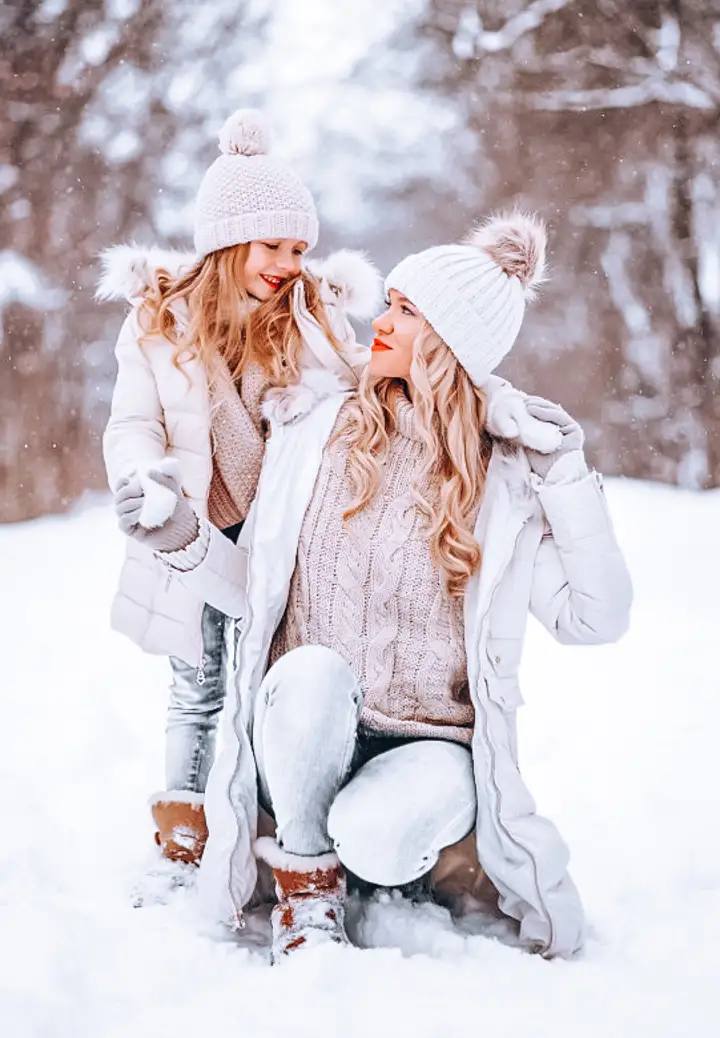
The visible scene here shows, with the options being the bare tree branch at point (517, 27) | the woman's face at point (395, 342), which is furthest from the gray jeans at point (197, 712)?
the bare tree branch at point (517, 27)

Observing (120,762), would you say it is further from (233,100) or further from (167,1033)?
(233,100)

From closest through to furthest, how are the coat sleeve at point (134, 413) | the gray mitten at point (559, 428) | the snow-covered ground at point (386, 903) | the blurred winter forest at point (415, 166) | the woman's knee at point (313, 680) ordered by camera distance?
the snow-covered ground at point (386, 903)
the woman's knee at point (313, 680)
the gray mitten at point (559, 428)
the coat sleeve at point (134, 413)
the blurred winter forest at point (415, 166)

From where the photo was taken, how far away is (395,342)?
1.30 m

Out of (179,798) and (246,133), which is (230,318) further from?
(179,798)

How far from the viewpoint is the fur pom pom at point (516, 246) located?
1.33m

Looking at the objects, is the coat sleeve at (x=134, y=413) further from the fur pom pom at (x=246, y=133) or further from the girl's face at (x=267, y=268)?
the fur pom pom at (x=246, y=133)

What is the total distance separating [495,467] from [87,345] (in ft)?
12.2

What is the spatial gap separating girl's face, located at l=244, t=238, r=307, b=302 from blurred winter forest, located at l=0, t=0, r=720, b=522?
127 inches

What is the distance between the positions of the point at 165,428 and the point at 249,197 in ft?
1.18

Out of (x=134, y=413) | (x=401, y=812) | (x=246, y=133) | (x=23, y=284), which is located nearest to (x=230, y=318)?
(x=134, y=413)

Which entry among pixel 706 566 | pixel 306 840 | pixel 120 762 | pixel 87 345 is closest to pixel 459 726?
pixel 306 840

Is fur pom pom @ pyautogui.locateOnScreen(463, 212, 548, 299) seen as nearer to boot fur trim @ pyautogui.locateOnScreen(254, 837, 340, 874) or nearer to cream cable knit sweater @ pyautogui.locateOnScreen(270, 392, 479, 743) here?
cream cable knit sweater @ pyautogui.locateOnScreen(270, 392, 479, 743)

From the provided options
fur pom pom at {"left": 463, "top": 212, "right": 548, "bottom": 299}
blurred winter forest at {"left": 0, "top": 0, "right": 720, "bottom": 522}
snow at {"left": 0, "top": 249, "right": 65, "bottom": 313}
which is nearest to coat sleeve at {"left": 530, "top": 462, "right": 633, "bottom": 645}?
fur pom pom at {"left": 463, "top": 212, "right": 548, "bottom": 299}

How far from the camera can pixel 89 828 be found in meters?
1.69
